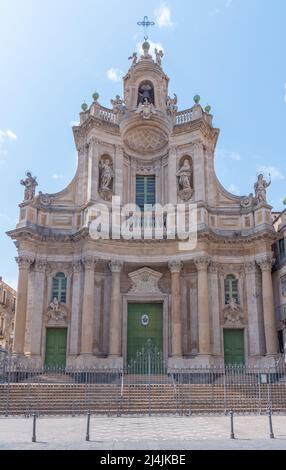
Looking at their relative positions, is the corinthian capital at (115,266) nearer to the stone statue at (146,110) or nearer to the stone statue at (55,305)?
the stone statue at (55,305)

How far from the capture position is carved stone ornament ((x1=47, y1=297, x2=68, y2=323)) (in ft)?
82.6

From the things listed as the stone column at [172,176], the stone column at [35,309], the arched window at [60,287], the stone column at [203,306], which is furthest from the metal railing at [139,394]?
the stone column at [172,176]

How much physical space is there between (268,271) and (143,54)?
16046 mm

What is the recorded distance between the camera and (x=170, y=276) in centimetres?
2644

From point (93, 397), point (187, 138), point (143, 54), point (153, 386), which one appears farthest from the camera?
point (143, 54)

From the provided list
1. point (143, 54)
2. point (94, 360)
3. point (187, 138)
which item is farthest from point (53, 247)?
point (143, 54)

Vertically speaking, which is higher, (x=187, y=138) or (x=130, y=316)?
(x=187, y=138)

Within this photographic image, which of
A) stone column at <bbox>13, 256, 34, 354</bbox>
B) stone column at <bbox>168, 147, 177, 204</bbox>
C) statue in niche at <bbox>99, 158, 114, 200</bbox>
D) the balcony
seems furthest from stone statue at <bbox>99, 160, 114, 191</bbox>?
the balcony

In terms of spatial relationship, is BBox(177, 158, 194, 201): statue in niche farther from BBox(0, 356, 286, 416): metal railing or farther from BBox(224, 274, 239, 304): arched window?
BBox(0, 356, 286, 416): metal railing

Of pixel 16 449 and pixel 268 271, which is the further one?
pixel 268 271

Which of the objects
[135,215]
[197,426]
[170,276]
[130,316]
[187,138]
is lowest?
[197,426]

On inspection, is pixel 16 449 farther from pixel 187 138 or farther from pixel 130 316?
pixel 187 138

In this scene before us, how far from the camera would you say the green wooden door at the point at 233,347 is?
25125 millimetres

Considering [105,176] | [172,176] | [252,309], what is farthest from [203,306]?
[105,176]
